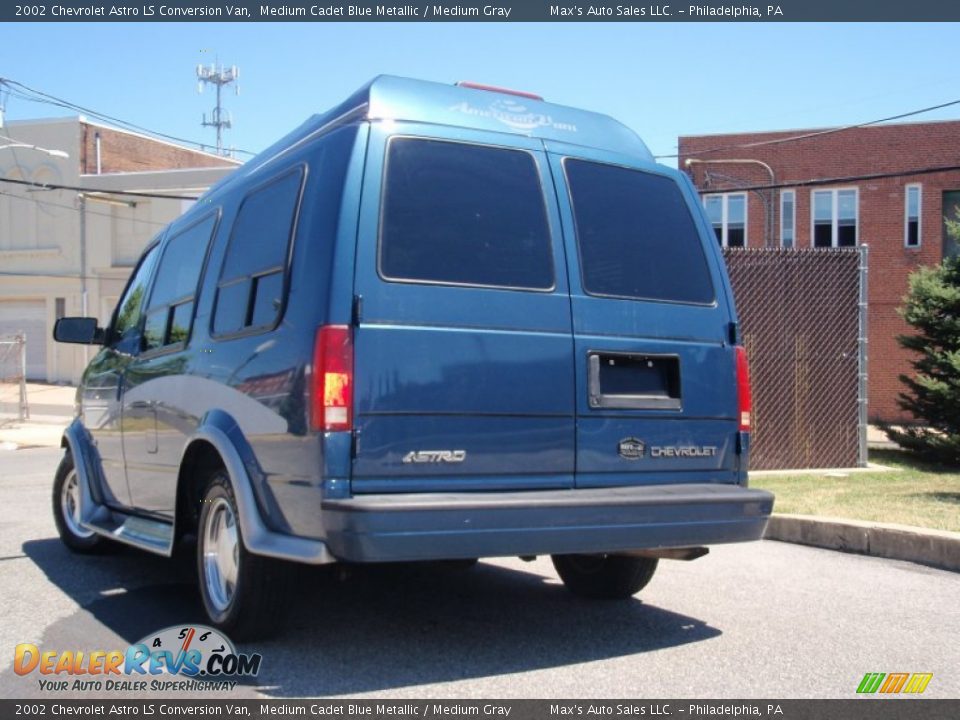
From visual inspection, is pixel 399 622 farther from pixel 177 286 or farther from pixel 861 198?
pixel 861 198

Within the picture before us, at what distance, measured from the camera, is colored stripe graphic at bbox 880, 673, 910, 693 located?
4402 mm

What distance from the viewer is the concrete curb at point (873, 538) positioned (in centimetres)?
725

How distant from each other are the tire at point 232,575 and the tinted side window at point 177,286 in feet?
3.72

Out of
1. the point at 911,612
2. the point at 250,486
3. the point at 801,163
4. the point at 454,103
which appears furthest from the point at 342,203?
the point at 801,163

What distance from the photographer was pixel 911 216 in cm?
2652

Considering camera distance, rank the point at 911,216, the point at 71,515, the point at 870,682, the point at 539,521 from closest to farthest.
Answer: the point at 539,521 → the point at 870,682 → the point at 71,515 → the point at 911,216

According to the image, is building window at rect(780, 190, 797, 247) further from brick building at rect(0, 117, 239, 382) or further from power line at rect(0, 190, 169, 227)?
power line at rect(0, 190, 169, 227)

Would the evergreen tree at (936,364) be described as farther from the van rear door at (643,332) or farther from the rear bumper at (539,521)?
the rear bumper at (539,521)

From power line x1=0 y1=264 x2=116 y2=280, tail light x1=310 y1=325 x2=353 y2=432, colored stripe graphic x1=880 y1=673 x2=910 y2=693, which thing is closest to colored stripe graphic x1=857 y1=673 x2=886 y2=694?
colored stripe graphic x1=880 y1=673 x2=910 y2=693

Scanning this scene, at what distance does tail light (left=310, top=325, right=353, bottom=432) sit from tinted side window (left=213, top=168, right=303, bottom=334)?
20.2 inches

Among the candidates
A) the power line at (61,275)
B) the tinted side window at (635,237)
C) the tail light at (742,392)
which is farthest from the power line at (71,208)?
the tail light at (742,392)

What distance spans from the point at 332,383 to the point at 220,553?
1437 mm

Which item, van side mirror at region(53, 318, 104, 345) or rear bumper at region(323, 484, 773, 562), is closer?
rear bumper at region(323, 484, 773, 562)

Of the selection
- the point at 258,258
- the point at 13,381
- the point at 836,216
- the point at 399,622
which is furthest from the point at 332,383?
the point at 13,381
